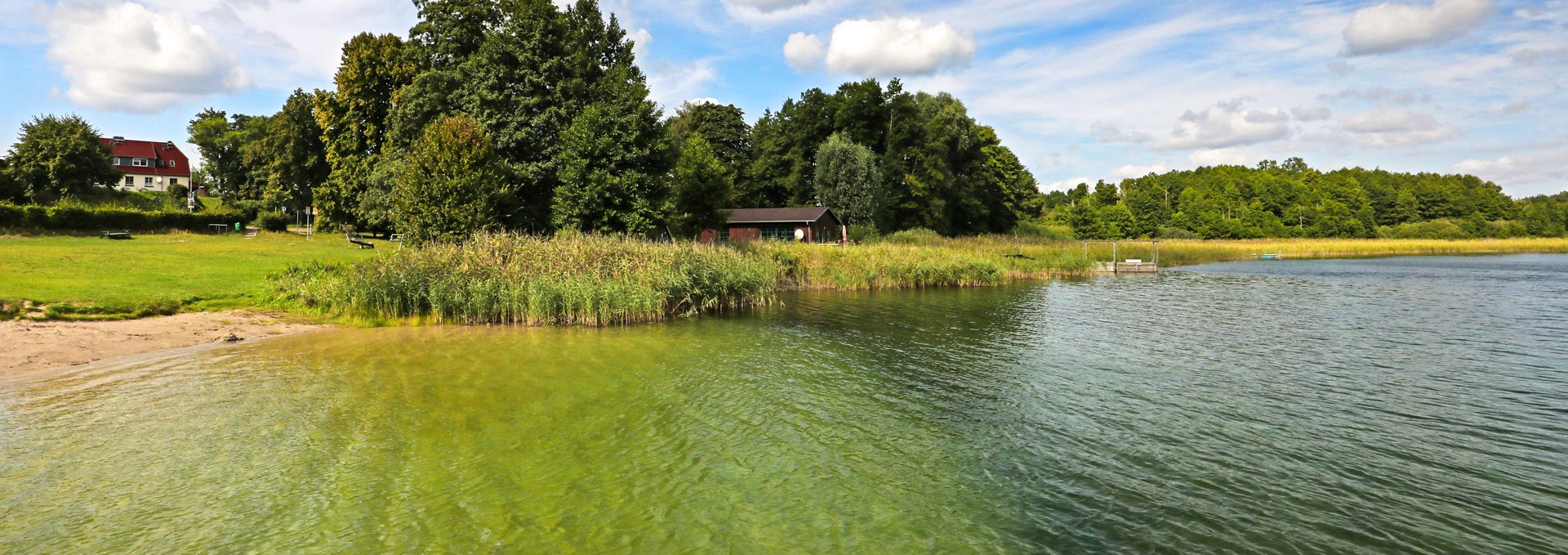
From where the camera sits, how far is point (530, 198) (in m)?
34.1

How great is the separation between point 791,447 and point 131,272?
2116cm

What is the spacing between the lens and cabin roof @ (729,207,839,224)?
53406mm

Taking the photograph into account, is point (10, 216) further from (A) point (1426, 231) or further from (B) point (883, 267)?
(A) point (1426, 231)

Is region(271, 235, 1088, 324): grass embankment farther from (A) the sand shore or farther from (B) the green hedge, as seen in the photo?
(B) the green hedge

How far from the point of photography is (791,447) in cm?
884

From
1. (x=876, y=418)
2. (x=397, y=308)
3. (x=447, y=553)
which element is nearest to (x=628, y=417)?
(x=876, y=418)

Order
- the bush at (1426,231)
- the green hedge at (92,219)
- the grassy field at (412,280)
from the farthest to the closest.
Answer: the bush at (1426,231), the green hedge at (92,219), the grassy field at (412,280)

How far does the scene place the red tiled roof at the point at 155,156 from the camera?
274 ft

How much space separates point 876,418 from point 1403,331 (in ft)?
55.3

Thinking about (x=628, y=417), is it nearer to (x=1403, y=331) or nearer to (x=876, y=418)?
(x=876, y=418)

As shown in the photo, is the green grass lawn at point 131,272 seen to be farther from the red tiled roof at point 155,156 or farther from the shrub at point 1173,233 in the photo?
the shrub at point 1173,233

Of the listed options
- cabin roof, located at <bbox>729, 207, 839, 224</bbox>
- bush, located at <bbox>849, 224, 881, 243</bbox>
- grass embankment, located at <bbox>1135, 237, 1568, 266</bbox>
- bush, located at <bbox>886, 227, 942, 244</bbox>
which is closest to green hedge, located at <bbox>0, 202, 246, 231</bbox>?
cabin roof, located at <bbox>729, 207, 839, 224</bbox>

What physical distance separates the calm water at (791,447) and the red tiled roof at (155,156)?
315 ft

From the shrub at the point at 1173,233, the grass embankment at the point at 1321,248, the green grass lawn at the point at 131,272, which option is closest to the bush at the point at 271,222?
the green grass lawn at the point at 131,272
